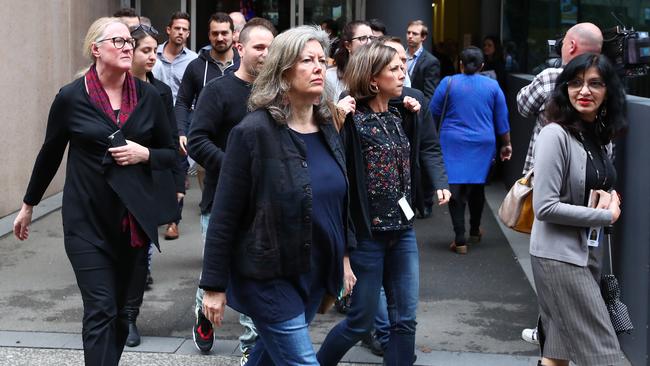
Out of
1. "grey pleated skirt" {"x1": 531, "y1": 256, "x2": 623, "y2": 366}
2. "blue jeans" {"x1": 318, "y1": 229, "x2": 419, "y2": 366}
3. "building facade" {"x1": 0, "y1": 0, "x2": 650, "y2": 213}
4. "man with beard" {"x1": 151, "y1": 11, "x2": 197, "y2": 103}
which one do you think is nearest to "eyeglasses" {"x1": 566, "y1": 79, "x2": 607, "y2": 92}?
"grey pleated skirt" {"x1": 531, "y1": 256, "x2": 623, "y2": 366}

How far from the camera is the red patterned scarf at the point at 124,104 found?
526 cm

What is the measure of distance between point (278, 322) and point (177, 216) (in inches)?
61.9

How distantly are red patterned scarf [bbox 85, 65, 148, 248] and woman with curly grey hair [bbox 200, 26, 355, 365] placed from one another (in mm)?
1051

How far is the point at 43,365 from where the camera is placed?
616 centimetres

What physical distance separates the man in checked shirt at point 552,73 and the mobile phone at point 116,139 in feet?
7.74

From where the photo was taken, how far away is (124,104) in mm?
5434

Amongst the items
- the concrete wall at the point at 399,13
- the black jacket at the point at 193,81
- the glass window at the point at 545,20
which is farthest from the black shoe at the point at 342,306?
the concrete wall at the point at 399,13

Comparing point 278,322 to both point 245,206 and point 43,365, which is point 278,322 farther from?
point 43,365

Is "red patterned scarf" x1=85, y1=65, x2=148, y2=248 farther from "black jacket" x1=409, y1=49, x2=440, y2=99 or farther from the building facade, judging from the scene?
"black jacket" x1=409, y1=49, x2=440, y2=99

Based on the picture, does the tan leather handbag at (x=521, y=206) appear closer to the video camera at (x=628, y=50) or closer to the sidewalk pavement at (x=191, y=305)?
the sidewalk pavement at (x=191, y=305)

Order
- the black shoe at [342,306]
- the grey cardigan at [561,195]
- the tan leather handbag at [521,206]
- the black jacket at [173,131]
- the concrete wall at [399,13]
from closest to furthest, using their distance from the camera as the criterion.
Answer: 1. the grey cardigan at [561,195]
2. the tan leather handbag at [521,206]
3. the black jacket at [173,131]
4. the black shoe at [342,306]
5. the concrete wall at [399,13]

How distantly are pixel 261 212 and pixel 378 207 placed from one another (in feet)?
3.89

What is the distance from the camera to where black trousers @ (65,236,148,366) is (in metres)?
5.07

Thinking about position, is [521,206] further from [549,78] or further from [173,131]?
[173,131]
